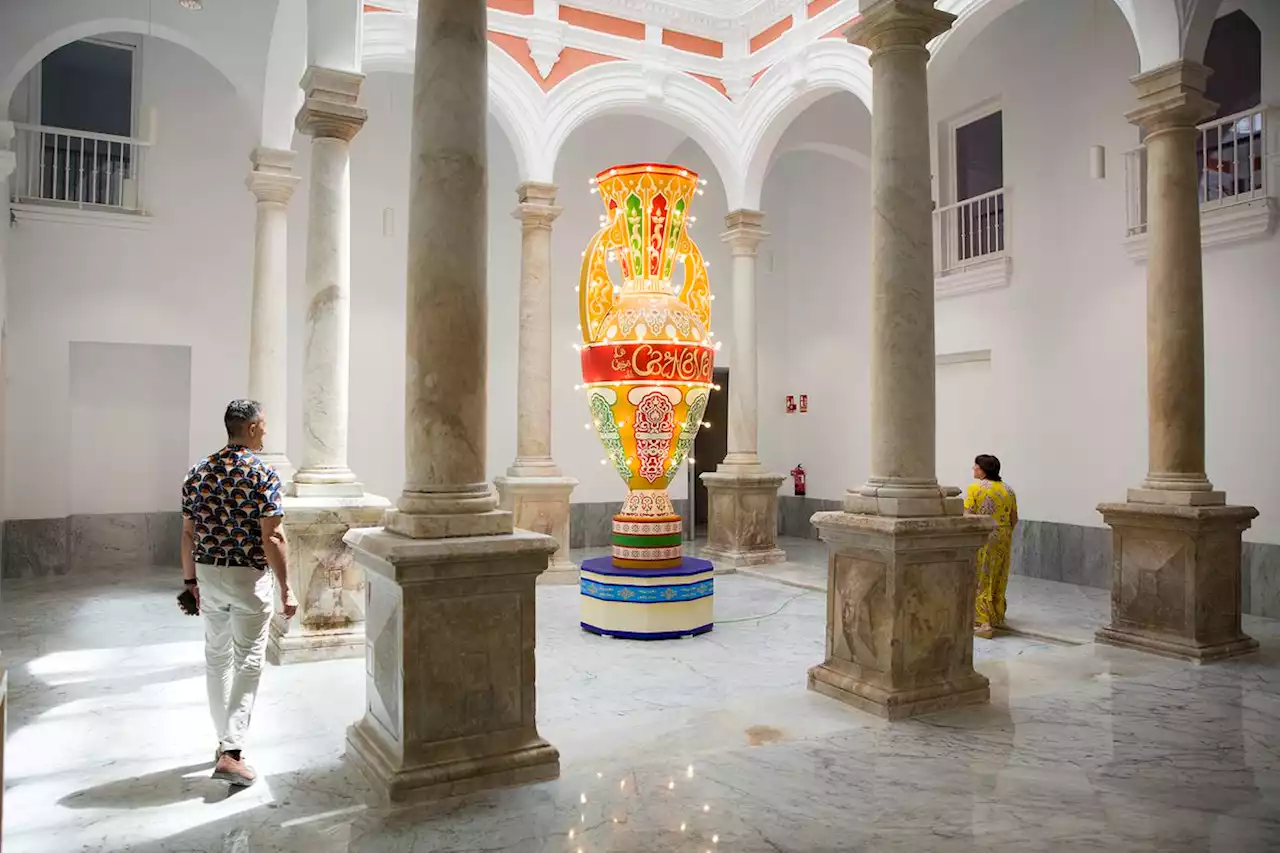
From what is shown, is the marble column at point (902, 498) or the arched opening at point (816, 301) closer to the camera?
the marble column at point (902, 498)

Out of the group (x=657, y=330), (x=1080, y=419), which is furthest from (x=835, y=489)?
(x=657, y=330)

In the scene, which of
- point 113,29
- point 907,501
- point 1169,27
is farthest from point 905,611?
point 113,29

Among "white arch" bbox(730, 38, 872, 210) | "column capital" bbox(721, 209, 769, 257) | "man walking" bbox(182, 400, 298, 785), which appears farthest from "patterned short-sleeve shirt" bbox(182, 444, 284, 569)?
"column capital" bbox(721, 209, 769, 257)

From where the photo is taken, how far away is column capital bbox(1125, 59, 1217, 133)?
6.47 metres

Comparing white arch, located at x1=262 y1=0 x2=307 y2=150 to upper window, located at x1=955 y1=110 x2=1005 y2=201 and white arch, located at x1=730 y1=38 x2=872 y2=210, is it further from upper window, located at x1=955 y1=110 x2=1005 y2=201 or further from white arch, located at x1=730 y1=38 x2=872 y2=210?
upper window, located at x1=955 y1=110 x2=1005 y2=201

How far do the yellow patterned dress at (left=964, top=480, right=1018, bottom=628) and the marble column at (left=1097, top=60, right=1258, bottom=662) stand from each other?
69cm

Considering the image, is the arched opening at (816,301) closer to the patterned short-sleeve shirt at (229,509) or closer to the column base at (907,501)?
the column base at (907,501)

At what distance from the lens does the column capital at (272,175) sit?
322 inches

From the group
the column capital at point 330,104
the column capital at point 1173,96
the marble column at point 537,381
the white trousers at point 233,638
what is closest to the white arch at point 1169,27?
the column capital at point 1173,96

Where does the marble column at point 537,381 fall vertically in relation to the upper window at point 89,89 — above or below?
below

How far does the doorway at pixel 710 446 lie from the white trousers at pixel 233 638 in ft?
35.5

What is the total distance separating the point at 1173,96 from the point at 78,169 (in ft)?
Answer: 35.5

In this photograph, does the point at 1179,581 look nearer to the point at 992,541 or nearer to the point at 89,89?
the point at 992,541

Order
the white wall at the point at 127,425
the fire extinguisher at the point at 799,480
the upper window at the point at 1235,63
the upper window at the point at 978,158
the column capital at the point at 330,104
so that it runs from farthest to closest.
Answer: the fire extinguisher at the point at 799,480 → the upper window at the point at 978,158 → the white wall at the point at 127,425 → the upper window at the point at 1235,63 → the column capital at the point at 330,104
